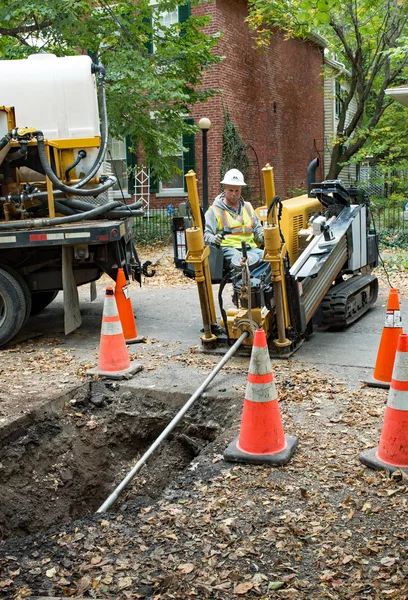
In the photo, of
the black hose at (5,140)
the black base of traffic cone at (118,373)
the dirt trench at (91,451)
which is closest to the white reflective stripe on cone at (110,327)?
the black base of traffic cone at (118,373)

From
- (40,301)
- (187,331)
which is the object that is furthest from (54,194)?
(187,331)

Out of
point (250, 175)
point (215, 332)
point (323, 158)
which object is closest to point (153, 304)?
point (215, 332)

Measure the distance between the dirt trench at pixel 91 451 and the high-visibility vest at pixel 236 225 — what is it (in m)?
2.16

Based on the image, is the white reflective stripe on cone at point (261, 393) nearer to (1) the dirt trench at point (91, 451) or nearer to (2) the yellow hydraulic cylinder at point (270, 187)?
(1) the dirt trench at point (91, 451)

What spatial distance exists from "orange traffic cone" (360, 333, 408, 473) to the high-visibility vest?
A: 130 inches

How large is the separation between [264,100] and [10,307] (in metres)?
15.8

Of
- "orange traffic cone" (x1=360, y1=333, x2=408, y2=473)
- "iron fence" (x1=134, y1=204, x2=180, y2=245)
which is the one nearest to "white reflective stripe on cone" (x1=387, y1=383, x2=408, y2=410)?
"orange traffic cone" (x1=360, y1=333, x2=408, y2=473)

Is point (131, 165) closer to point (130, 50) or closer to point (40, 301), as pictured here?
point (130, 50)

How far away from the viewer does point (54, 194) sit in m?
7.86

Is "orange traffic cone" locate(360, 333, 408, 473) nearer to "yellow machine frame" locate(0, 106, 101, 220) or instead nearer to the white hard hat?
the white hard hat

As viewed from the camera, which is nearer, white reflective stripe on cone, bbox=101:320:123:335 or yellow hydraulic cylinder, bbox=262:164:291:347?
yellow hydraulic cylinder, bbox=262:164:291:347

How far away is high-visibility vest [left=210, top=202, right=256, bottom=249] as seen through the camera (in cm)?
697

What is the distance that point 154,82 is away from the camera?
13641 millimetres

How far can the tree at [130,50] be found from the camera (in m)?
13.0
